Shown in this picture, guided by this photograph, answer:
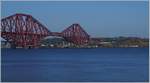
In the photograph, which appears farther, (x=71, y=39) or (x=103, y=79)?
(x=71, y=39)

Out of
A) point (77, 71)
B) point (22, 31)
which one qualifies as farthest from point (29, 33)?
point (77, 71)

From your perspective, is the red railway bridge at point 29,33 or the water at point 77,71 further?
the red railway bridge at point 29,33

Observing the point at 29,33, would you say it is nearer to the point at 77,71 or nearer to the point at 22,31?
the point at 22,31

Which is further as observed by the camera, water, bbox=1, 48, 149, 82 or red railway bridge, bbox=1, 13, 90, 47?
red railway bridge, bbox=1, 13, 90, 47

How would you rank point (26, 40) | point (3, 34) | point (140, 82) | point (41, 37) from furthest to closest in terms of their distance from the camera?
point (41, 37) → point (26, 40) → point (3, 34) → point (140, 82)

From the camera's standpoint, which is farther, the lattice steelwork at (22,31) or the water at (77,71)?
the lattice steelwork at (22,31)

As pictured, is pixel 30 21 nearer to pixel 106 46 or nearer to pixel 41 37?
pixel 41 37

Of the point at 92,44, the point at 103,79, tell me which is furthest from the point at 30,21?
the point at 103,79

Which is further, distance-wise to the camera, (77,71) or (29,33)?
(29,33)
